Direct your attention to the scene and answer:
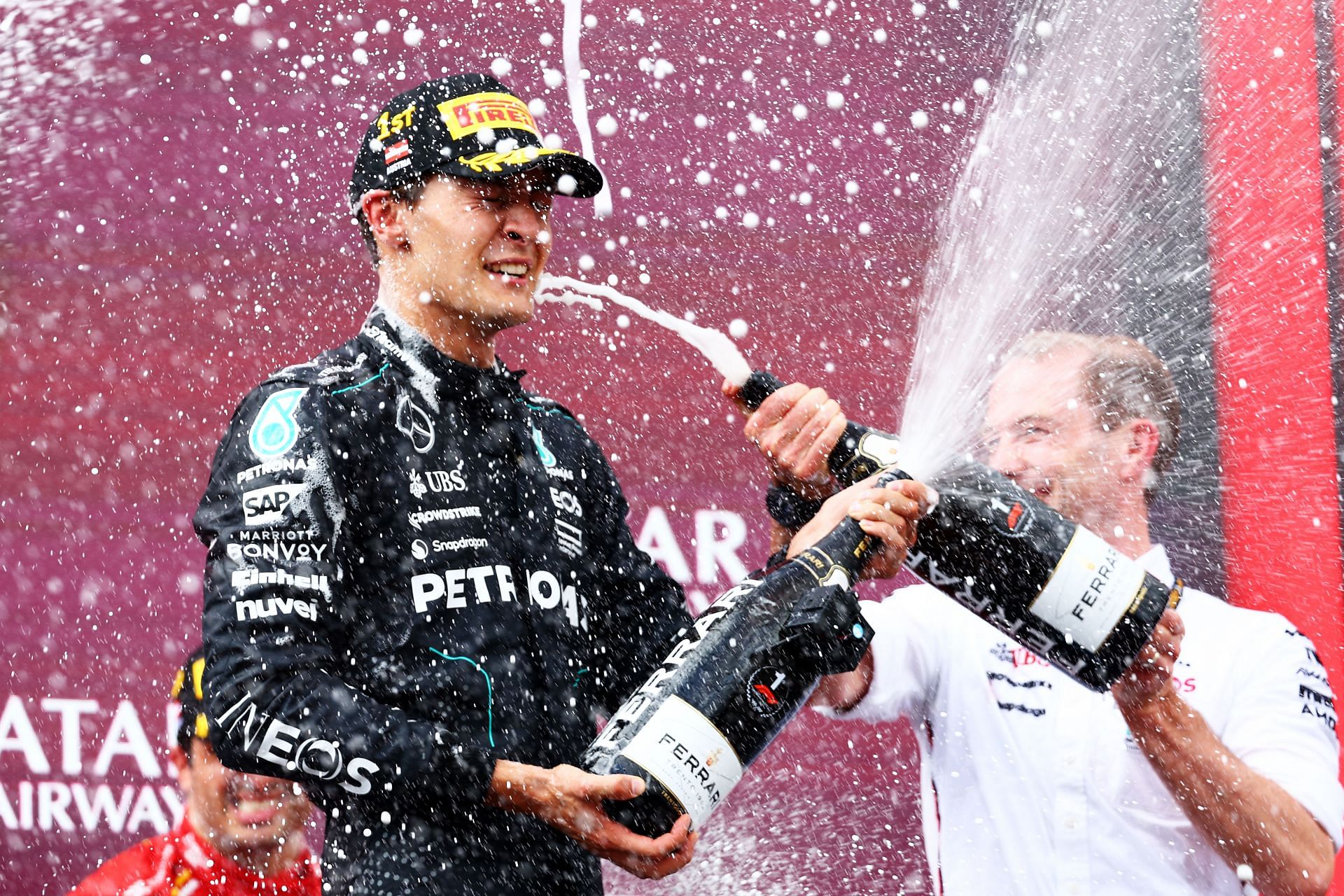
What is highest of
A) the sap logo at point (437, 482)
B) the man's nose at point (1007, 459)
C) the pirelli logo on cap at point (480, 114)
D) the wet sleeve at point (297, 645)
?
the pirelli logo on cap at point (480, 114)

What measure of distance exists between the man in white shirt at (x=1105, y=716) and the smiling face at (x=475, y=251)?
459mm

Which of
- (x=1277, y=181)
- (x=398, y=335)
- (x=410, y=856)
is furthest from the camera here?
(x=1277, y=181)

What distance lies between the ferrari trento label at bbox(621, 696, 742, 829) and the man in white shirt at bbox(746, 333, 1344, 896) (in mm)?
448

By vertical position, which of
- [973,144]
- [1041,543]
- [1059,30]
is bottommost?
[1041,543]

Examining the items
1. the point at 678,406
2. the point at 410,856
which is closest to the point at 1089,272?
the point at 678,406

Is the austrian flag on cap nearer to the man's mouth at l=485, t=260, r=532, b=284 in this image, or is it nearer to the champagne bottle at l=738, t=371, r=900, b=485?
the man's mouth at l=485, t=260, r=532, b=284

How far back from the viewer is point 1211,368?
281 cm

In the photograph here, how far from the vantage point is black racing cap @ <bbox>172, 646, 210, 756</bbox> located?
2240 mm

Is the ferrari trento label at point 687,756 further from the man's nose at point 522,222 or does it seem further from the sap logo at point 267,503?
the man's nose at point 522,222

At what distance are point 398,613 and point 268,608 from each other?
161 millimetres

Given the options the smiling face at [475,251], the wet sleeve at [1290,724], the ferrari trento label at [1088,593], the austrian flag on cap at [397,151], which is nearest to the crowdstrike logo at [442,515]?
the smiling face at [475,251]

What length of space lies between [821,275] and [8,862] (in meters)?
2.31

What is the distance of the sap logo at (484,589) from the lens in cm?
156

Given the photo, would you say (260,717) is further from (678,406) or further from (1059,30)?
(1059,30)
